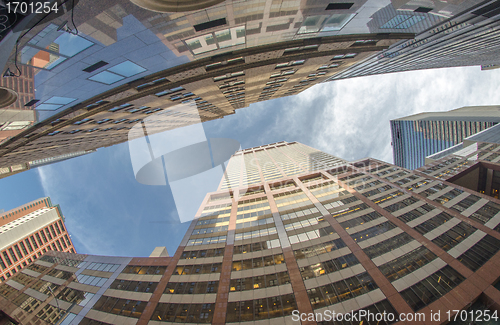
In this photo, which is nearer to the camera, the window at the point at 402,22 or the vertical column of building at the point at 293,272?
the window at the point at 402,22

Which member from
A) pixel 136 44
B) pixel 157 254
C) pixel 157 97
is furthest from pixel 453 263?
pixel 157 254

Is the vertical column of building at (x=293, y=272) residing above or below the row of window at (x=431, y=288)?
above

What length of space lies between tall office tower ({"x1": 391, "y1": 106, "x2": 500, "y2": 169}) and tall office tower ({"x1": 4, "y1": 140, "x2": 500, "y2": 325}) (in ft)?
373

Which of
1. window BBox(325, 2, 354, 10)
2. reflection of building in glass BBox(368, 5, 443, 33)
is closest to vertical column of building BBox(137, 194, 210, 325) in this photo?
window BBox(325, 2, 354, 10)

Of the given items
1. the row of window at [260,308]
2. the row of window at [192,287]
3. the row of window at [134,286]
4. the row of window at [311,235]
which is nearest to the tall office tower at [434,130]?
the row of window at [311,235]

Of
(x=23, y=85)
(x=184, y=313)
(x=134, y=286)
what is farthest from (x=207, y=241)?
(x=23, y=85)

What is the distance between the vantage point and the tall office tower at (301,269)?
17.7 metres

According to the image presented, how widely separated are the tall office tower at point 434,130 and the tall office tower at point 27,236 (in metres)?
228

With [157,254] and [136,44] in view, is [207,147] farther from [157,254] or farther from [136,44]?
[157,254]

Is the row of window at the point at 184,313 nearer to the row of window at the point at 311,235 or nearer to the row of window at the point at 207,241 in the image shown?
the row of window at the point at 207,241

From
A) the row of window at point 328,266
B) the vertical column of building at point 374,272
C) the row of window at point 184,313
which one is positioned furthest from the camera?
the row of window at point 328,266

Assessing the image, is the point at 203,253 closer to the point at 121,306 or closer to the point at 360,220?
the point at 121,306

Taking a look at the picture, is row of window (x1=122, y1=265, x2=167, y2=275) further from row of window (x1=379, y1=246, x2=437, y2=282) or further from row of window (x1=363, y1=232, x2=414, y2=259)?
row of window (x1=379, y1=246, x2=437, y2=282)

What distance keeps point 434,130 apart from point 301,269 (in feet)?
558
